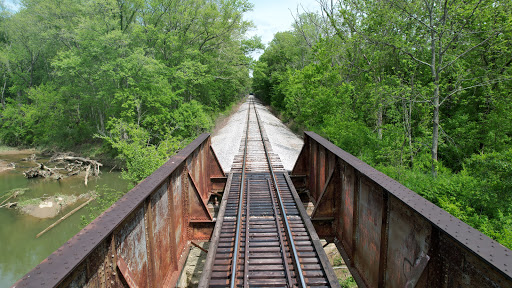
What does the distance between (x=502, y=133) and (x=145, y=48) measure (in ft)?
81.5

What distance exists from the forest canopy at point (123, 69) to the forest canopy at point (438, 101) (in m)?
11.1

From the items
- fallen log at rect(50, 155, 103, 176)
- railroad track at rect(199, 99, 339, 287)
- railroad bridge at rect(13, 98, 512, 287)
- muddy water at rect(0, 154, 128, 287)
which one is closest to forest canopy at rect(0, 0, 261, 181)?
fallen log at rect(50, 155, 103, 176)

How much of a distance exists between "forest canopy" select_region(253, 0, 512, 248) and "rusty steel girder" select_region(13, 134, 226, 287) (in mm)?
7066

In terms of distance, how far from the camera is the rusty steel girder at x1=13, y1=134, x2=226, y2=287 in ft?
7.88

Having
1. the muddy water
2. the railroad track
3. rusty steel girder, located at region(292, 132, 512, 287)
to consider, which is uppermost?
rusty steel girder, located at region(292, 132, 512, 287)

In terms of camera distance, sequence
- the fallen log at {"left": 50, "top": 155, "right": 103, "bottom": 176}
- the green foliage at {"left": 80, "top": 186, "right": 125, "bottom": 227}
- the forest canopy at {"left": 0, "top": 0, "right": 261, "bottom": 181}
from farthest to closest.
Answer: the fallen log at {"left": 50, "top": 155, "right": 103, "bottom": 176}
the forest canopy at {"left": 0, "top": 0, "right": 261, "bottom": 181}
the green foliage at {"left": 80, "top": 186, "right": 125, "bottom": 227}

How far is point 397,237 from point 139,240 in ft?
11.3

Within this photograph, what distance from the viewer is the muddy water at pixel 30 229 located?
1326 cm

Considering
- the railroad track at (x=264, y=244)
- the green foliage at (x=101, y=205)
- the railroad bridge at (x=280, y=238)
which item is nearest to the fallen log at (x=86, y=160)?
the green foliage at (x=101, y=205)

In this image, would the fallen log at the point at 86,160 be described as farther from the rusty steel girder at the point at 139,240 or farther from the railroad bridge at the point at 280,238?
the rusty steel girder at the point at 139,240

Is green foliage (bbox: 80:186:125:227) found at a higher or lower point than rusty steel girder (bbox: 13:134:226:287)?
lower

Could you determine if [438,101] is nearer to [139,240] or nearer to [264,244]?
[264,244]

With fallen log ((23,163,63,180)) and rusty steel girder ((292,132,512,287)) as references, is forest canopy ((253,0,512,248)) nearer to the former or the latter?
rusty steel girder ((292,132,512,287))

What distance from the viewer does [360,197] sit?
5168 mm
